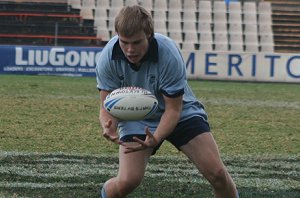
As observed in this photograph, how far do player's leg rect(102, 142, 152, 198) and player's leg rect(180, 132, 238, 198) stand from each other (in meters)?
0.32

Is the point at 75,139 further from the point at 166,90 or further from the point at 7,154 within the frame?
the point at 166,90

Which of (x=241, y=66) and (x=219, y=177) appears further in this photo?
(x=241, y=66)

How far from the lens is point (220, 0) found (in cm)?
3556

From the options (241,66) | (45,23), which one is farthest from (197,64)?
(45,23)

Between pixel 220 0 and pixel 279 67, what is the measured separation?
11.7 metres

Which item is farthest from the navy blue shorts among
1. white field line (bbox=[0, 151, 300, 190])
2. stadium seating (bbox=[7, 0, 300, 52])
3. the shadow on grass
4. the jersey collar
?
stadium seating (bbox=[7, 0, 300, 52])

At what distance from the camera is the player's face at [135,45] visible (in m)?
5.00

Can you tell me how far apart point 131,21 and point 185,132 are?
94cm

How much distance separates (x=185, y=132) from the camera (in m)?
5.50

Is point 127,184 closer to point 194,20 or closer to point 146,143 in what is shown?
point 146,143

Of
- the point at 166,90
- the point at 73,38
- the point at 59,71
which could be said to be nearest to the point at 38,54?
the point at 59,71

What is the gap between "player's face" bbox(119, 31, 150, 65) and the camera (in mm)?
4996

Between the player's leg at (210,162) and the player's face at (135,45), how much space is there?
71 cm

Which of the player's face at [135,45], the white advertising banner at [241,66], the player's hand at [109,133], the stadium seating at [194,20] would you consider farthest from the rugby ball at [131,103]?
the stadium seating at [194,20]
